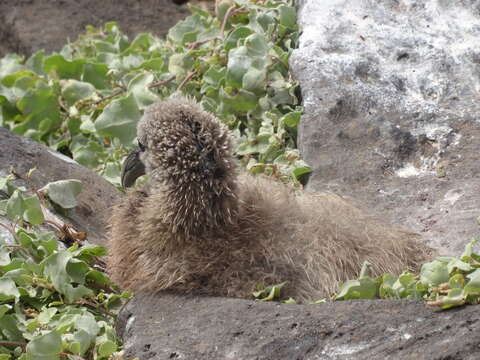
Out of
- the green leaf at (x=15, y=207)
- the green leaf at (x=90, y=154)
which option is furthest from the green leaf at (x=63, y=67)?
the green leaf at (x=15, y=207)

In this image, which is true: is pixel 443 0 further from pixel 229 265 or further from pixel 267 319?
pixel 267 319

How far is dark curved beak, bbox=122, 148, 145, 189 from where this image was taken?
470 centimetres

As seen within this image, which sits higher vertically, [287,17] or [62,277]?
[287,17]

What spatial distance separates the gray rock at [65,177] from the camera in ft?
17.7

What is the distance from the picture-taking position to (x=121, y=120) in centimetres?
641

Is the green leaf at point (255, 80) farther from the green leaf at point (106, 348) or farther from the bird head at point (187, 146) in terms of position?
the green leaf at point (106, 348)

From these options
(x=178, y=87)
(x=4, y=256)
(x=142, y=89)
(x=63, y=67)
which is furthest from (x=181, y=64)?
(x=4, y=256)

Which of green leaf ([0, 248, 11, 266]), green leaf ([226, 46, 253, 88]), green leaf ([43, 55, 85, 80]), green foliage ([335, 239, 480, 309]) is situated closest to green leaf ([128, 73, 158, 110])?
green leaf ([226, 46, 253, 88])

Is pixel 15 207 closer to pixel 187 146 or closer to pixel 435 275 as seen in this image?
pixel 187 146

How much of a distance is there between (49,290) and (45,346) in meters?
0.76

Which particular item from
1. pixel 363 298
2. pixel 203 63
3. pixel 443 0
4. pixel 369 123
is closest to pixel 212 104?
pixel 203 63

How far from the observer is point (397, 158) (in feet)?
18.1

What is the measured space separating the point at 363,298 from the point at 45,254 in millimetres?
1777

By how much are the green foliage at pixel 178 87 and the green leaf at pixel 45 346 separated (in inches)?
81.9
